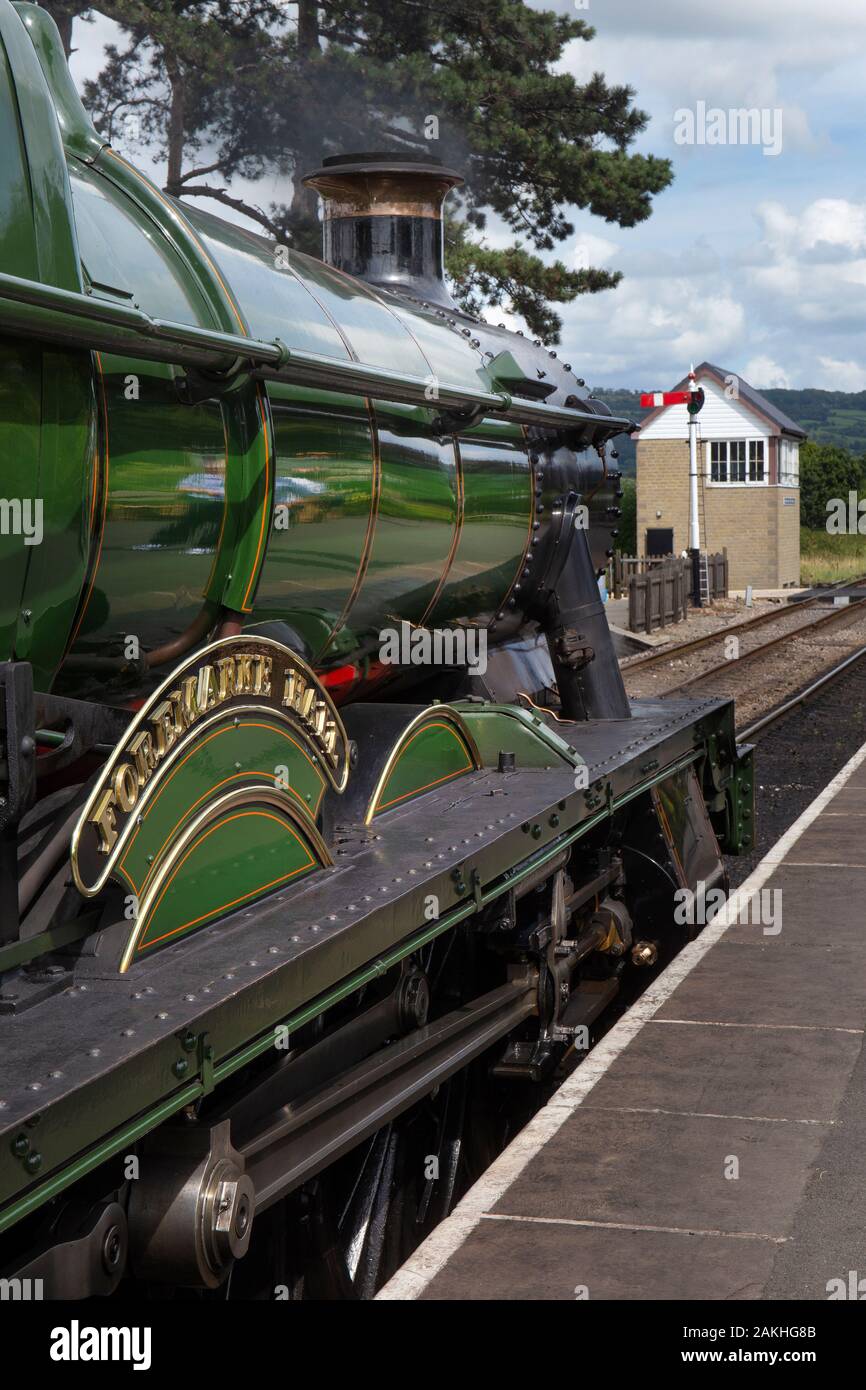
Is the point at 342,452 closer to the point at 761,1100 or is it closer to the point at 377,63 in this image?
the point at 761,1100

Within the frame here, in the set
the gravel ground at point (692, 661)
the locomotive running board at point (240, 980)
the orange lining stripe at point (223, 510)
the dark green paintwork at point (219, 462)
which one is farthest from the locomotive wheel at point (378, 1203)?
the gravel ground at point (692, 661)

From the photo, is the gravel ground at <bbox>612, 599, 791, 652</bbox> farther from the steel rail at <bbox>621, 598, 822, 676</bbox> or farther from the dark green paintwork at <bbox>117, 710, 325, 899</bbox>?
the dark green paintwork at <bbox>117, 710, 325, 899</bbox>

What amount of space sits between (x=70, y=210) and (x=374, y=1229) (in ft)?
10.4

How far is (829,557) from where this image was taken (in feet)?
188

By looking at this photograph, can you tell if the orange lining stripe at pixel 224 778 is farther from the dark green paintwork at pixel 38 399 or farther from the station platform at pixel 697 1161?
the station platform at pixel 697 1161

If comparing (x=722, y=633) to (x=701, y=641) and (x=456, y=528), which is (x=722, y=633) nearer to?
(x=701, y=641)

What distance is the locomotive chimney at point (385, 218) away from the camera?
6293 millimetres

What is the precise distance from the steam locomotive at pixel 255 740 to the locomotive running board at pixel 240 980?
1 cm

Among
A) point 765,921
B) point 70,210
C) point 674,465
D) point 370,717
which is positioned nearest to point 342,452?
point 370,717

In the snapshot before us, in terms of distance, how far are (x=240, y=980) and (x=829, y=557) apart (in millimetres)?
56626

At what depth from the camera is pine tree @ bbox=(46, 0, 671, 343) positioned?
54.4 ft

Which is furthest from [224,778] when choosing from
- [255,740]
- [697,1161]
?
[697,1161]
